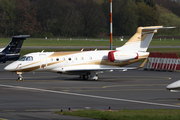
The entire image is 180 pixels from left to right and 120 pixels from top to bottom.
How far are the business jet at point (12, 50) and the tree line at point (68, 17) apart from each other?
111065 millimetres

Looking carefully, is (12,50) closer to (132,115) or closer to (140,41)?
(140,41)

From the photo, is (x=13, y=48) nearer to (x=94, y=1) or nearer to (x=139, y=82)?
(x=139, y=82)

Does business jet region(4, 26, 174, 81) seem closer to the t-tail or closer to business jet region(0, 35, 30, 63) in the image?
the t-tail

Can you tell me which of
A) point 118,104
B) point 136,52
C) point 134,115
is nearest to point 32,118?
point 134,115

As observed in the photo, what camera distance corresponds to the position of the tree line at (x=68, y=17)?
154500 mm

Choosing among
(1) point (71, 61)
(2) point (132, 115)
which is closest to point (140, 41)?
(1) point (71, 61)

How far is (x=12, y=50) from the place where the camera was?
4366 centimetres

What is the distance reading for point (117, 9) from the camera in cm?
16650

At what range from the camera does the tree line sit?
507 feet

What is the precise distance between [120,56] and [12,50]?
14936 mm

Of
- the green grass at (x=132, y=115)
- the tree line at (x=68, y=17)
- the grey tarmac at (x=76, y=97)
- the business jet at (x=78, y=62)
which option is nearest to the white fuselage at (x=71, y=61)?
the business jet at (x=78, y=62)

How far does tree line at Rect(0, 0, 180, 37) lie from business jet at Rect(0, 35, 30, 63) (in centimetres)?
11106

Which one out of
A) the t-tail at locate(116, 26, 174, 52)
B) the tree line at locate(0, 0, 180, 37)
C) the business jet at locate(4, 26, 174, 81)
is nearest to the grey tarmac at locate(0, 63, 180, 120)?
the business jet at locate(4, 26, 174, 81)

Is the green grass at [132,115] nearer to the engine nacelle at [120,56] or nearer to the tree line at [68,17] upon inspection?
the engine nacelle at [120,56]
